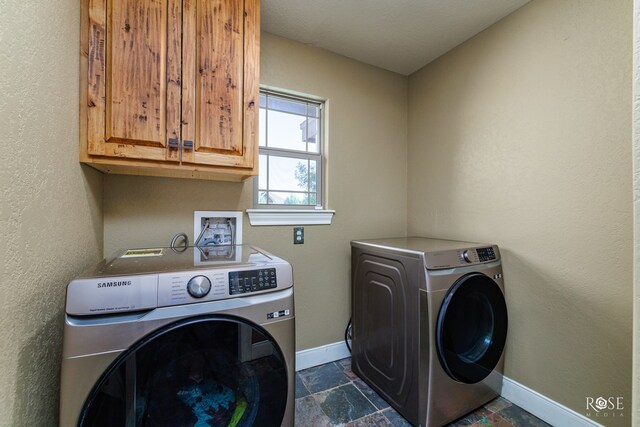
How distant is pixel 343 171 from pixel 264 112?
0.75m

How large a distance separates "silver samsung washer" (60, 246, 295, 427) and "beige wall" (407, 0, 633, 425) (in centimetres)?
149

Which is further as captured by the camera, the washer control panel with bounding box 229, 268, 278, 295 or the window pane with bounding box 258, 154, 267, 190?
the window pane with bounding box 258, 154, 267, 190

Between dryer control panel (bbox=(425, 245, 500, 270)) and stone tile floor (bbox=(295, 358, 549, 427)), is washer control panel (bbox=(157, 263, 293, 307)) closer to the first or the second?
dryer control panel (bbox=(425, 245, 500, 270))

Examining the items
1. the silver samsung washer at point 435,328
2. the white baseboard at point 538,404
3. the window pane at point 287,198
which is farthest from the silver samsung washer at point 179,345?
the white baseboard at point 538,404

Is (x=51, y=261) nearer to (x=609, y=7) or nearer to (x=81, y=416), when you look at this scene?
(x=81, y=416)

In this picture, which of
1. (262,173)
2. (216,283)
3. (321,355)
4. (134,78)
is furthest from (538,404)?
(134,78)

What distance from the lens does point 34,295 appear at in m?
0.79

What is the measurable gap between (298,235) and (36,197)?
1.38 meters

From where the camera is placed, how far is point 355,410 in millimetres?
1573

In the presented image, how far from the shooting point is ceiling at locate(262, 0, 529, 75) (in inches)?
64.2

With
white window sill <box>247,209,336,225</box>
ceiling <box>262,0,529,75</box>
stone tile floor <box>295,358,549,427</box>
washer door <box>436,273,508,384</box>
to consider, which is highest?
ceiling <box>262,0,529,75</box>

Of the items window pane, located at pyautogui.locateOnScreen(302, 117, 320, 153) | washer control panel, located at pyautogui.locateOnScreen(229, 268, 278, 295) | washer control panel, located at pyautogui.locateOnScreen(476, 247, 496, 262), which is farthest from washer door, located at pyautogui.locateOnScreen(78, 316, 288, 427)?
window pane, located at pyautogui.locateOnScreen(302, 117, 320, 153)

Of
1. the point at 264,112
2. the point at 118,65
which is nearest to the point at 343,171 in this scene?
the point at 264,112

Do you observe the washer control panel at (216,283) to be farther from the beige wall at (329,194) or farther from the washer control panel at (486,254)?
the washer control panel at (486,254)
